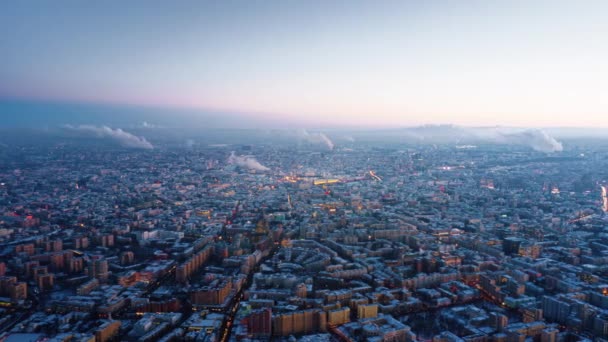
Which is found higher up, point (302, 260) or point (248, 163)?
point (248, 163)

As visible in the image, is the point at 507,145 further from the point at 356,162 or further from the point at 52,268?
the point at 52,268

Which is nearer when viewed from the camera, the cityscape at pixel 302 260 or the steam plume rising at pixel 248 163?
the cityscape at pixel 302 260

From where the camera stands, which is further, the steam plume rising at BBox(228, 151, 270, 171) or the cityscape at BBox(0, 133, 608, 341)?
the steam plume rising at BBox(228, 151, 270, 171)

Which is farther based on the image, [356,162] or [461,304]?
[356,162]

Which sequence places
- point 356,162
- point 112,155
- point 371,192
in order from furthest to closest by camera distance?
point 112,155 → point 356,162 → point 371,192

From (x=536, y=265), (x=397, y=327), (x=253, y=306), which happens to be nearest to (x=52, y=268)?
(x=253, y=306)

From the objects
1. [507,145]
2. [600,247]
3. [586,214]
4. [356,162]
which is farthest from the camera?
[507,145]

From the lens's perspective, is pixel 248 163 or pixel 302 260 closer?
pixel 302 260

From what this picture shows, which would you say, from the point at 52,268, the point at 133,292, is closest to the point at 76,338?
the point at 133,292

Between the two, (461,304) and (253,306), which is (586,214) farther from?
(253,306)
